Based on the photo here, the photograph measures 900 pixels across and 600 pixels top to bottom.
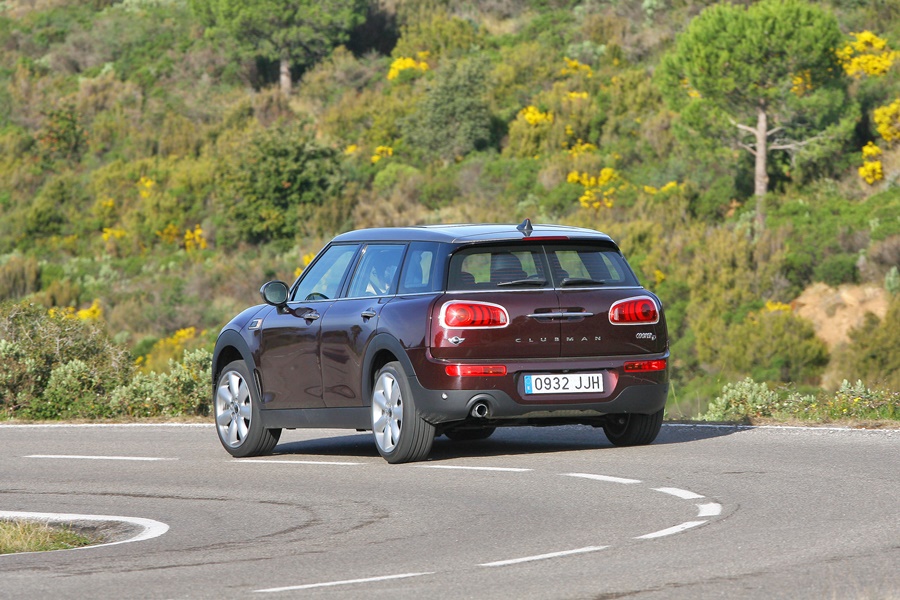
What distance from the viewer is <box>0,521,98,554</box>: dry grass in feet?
25.6

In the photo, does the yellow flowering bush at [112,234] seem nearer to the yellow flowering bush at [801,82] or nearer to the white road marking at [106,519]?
the yellow flowering bush at [801,82]

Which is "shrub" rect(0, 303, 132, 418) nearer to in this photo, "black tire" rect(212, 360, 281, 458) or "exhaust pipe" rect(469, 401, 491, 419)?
"black tire" rect(212, 360, 281, 458)

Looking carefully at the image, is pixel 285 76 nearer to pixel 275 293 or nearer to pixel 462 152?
pixel 462 152

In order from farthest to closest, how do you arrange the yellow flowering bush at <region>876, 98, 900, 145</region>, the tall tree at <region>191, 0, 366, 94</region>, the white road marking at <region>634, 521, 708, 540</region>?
the tall tree at <region>191, 0, 366, 94</region> → the yellow flowering bush at <region>876, 98, 900, 145</region> → the white road marking at <region>634, 521, 708, 540</region>

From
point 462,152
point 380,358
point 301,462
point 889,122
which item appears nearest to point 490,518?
point 380,358

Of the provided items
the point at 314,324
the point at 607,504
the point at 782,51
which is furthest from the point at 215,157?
the point at 607,504

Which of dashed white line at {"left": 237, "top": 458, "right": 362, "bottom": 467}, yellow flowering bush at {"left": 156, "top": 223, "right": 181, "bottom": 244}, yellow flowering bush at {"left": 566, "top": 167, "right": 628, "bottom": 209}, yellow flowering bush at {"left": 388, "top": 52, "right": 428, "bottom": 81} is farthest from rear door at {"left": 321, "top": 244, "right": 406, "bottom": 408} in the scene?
yellow flowering bush at {"left": 388, "top": 52, "right": 428, "bottom": 81}

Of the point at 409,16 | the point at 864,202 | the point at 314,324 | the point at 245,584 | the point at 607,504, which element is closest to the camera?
the point at 245,584

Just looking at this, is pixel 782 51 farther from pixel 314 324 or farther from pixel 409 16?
pixel 314 324

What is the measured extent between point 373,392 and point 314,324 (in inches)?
37.8

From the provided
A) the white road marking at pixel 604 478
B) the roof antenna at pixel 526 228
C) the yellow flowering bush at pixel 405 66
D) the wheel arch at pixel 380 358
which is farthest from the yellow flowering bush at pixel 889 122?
the white road marking at pixel 604 478

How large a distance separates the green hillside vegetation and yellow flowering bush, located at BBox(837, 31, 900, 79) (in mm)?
104

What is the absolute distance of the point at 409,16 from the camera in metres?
68.4

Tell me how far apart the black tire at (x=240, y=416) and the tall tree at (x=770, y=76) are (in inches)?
1208
